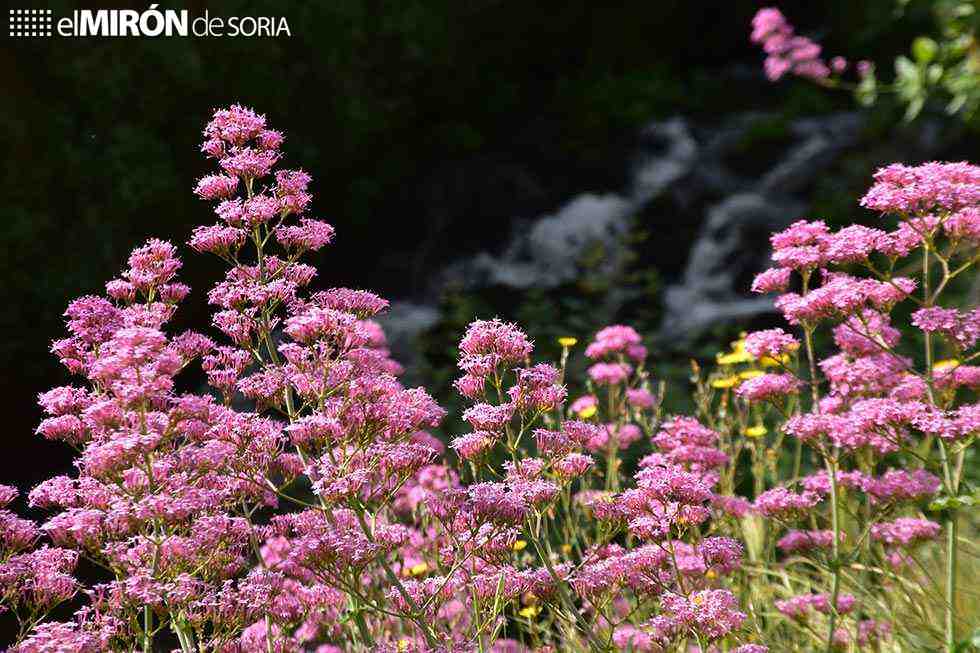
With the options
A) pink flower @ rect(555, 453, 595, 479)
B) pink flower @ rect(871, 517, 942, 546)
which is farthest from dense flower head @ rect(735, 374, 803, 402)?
pink flower @ rect(555, 453, 595, 479)

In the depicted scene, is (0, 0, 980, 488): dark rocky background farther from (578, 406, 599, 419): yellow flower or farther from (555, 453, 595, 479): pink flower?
(555, 453, 595, 479): pink flower

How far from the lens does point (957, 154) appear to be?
938 centimetres

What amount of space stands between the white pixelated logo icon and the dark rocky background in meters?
0.08

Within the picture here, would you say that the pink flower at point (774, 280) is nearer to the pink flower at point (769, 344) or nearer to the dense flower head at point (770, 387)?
the pink flower at point (769, 344)

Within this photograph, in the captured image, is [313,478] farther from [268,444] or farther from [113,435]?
[113,435]

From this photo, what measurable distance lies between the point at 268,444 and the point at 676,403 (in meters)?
4.71

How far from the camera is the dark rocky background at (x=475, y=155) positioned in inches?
249

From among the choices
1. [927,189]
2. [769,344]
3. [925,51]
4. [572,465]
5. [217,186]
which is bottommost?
[572,465]

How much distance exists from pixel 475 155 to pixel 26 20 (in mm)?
4438

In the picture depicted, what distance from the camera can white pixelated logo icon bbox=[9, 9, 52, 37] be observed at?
6102mm

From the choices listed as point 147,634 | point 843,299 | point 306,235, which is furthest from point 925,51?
point 147,634

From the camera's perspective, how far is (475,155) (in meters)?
9.64

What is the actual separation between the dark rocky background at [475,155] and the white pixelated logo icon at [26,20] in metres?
0.08

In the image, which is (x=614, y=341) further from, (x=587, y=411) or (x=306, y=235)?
(x=306, y=235)
